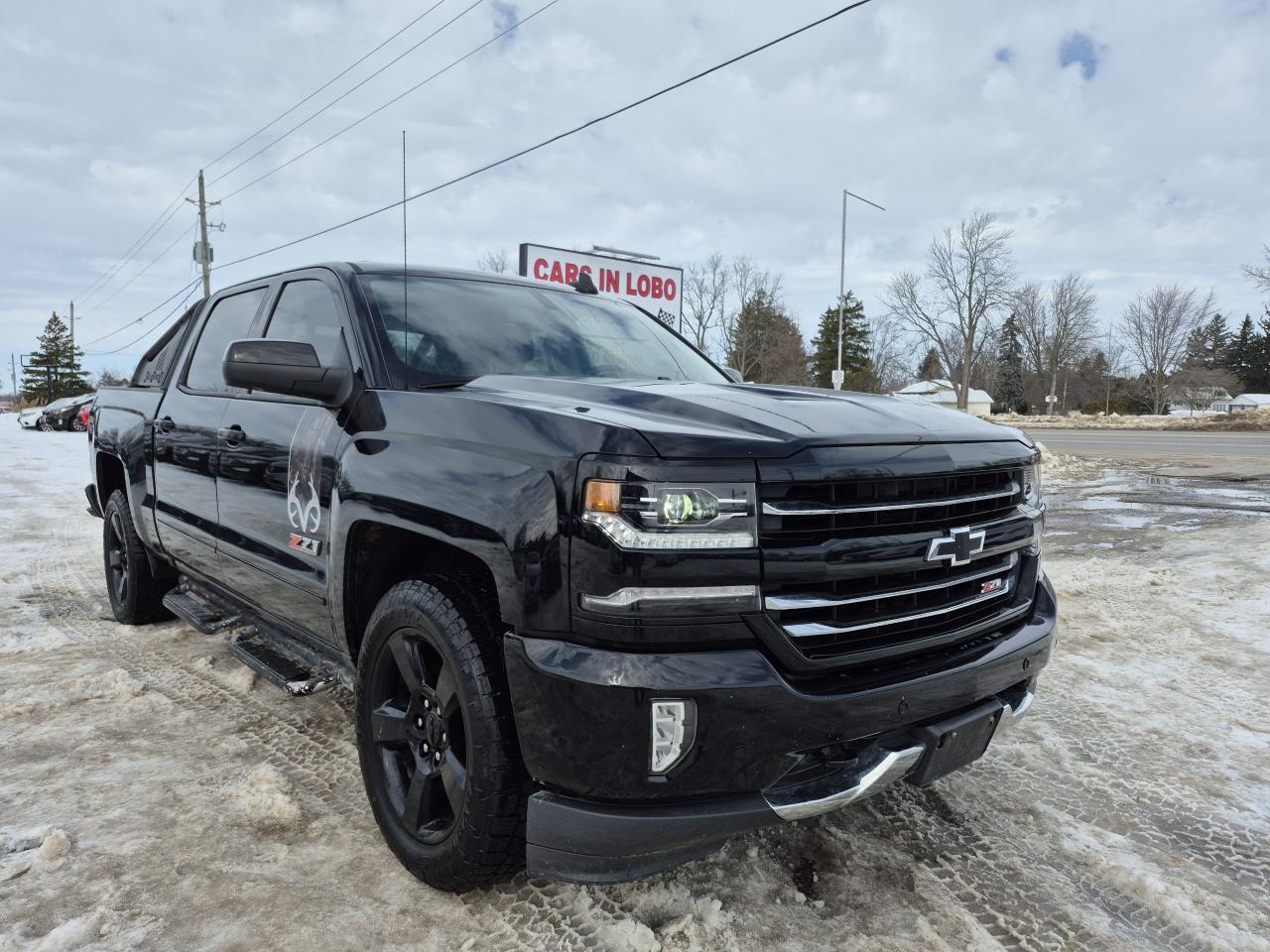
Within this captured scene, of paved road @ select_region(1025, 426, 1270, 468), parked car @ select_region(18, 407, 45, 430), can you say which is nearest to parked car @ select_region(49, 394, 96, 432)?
parked car @ select_region(18, 407, 45, 430)

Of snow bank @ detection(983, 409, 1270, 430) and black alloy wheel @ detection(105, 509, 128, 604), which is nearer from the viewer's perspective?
black alloy wheel @ detection(105, 509, 128, 604)

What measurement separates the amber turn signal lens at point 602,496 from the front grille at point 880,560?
0.32 metres

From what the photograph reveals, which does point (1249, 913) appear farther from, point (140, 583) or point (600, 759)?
point (140, 583)

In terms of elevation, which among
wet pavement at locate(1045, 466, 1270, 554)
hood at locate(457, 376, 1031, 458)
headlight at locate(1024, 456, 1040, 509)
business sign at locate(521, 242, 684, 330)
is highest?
business sign at locate(521, 242, 684, 330)

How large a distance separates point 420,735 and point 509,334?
57.0 inches

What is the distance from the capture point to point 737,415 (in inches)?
84.8

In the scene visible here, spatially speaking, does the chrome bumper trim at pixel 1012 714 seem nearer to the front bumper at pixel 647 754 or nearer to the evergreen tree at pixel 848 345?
the front bumper at pixel 647 754

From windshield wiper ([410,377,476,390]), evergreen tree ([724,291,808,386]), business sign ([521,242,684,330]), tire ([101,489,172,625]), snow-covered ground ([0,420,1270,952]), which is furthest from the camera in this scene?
evergreen tree ([724,291,808,386])

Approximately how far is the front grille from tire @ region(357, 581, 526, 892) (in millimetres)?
736

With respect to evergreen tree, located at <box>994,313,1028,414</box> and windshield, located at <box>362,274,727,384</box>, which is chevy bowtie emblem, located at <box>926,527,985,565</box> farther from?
evergreen tree, located at <box>994,313,1028,414</box>

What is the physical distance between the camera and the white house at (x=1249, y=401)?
233 feet

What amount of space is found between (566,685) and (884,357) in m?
66.4

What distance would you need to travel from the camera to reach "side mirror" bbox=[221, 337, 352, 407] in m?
2.58

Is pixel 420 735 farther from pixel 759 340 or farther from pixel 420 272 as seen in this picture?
pixel 759 340
